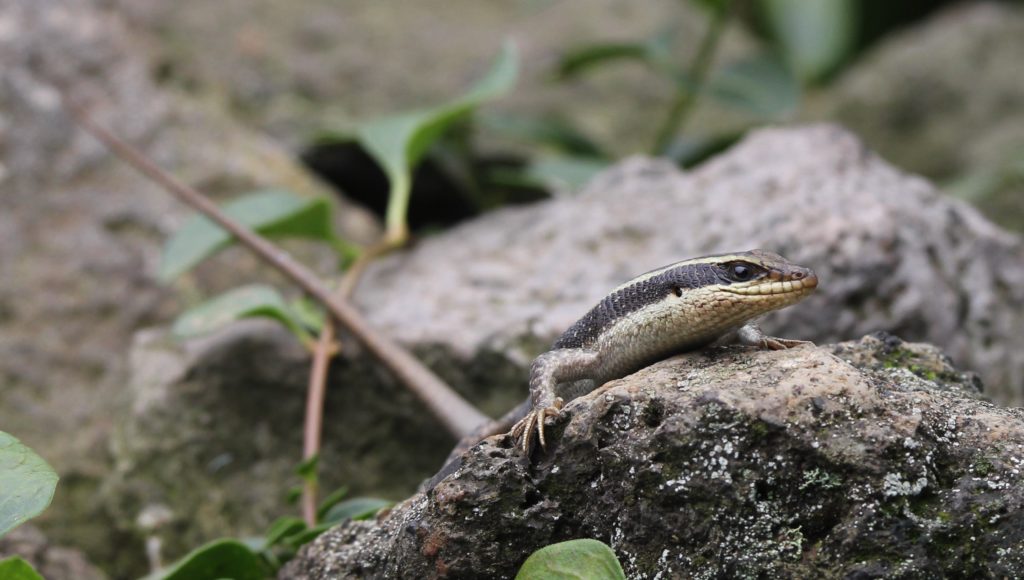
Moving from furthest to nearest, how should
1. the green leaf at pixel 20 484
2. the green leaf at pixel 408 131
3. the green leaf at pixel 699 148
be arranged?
1. the green leaf at pixel 699 148
2. the green leaf at pixel 408 131
3. the green leaf at pixel 20 484

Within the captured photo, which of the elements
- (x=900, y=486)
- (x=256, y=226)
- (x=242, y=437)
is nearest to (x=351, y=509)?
(x=242, y=437)

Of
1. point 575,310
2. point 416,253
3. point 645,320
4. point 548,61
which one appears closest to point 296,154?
point 416,253

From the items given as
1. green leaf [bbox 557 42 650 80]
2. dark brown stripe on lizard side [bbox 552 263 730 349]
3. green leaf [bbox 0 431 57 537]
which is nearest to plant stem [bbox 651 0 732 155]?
green leaf [bbox 557 42 650 80]

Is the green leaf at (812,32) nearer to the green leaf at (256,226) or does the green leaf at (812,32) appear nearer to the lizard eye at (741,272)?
the green leaf at (256,226)

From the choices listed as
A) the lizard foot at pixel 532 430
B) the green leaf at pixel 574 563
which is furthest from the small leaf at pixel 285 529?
the green leaf at pixel 574 563

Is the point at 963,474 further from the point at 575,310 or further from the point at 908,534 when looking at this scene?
the point at 575,310

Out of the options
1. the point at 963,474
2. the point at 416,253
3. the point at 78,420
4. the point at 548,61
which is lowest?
the point at 78,420
